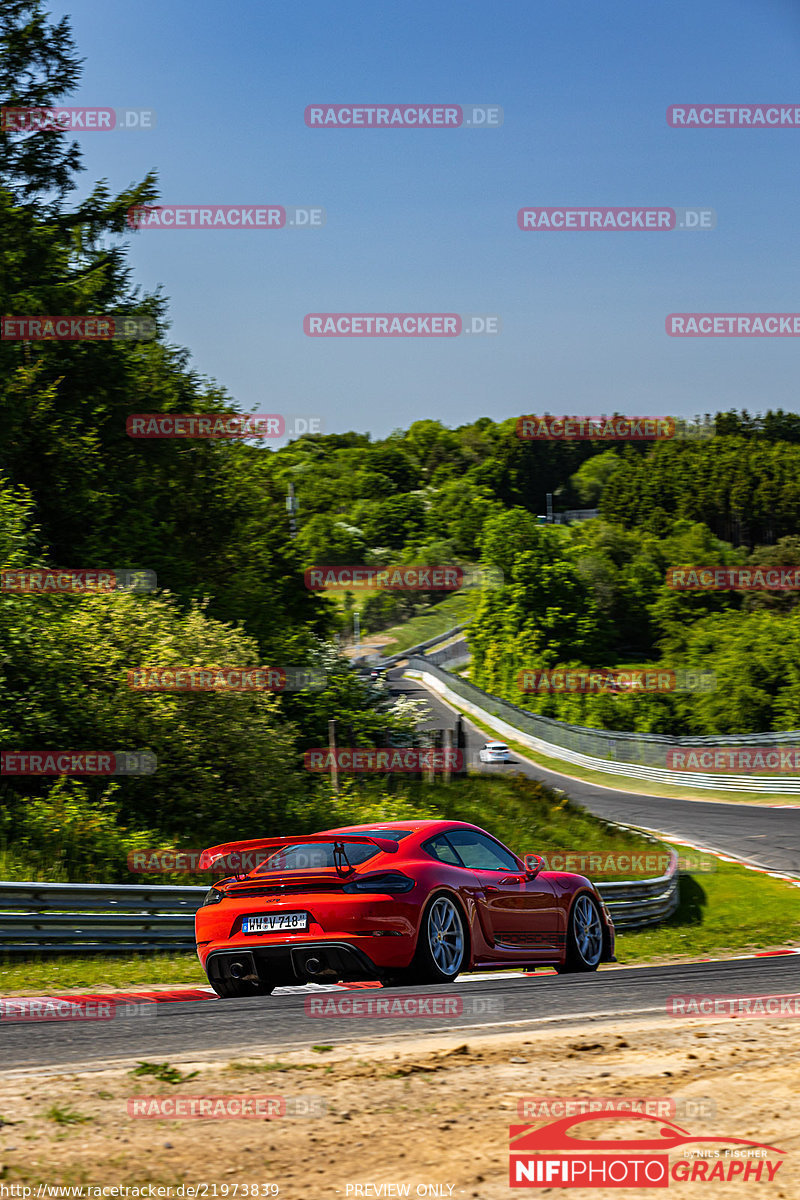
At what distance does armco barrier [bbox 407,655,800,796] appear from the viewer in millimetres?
40062

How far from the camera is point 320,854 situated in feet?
25.6

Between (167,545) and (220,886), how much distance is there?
85.4 feet

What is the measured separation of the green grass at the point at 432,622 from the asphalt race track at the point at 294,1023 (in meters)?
91.8

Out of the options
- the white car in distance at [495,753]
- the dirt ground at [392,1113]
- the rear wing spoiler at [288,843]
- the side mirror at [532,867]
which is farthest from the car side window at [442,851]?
the white car in distance at [495,753]

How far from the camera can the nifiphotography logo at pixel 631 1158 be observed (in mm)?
3668

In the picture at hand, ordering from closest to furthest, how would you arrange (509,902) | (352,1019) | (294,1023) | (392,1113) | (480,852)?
(392,1113) < (294,1023) < (352,1019) < (509,902) < (480,852)

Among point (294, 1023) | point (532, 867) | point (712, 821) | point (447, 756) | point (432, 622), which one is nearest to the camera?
point (294, 1023)

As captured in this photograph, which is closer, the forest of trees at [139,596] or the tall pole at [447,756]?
the forest of trees at [139,596]

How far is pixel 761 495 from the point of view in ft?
419

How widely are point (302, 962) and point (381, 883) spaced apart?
675 mm

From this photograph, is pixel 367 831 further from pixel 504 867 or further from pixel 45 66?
pixel 45 66

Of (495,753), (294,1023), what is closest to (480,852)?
(294,1023)

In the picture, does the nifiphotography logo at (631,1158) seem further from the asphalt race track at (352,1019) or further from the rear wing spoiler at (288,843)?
the rear wing spoiler at (288,843)

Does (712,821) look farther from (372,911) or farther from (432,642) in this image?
(432,642)
